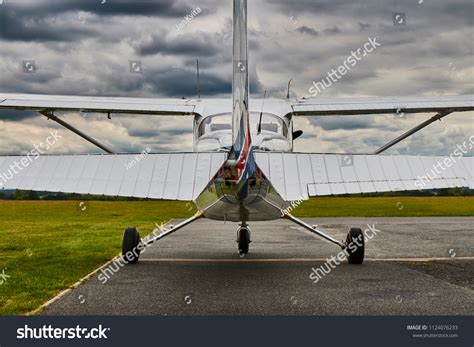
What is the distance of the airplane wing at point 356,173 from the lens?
8945mm

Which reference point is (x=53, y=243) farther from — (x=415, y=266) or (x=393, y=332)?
(x=393, y=332)

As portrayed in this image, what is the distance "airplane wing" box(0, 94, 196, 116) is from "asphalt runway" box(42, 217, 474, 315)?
143 inches

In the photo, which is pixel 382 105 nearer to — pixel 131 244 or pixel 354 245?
pixel 354 245

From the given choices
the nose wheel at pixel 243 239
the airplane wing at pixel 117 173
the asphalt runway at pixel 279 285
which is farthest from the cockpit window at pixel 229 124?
the asphalt runway at pixel 279 285

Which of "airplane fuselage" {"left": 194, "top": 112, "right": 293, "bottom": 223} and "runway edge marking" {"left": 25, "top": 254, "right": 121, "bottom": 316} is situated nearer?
"runway edge marking" {"left": 25, "top": 254, "right": 121, "bottom": 316}

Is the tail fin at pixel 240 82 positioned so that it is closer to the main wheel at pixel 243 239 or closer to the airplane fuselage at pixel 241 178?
the airplane fuselage at pixel 241 178

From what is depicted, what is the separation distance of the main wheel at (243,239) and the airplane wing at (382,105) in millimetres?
3959

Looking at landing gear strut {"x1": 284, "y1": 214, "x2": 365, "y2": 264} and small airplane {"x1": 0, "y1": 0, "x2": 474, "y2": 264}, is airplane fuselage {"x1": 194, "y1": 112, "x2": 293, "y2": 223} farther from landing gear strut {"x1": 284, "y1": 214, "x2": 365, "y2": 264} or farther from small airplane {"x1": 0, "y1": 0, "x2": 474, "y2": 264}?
landing gear strut {"x1": 284, "y1": 214, "x2": 365, "y2": 264}

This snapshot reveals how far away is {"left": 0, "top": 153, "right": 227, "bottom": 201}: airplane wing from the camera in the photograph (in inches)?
349

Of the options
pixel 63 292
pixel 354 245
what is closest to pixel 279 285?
pixel 354 245

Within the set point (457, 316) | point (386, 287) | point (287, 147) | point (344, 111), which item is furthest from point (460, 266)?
point (344, 111)

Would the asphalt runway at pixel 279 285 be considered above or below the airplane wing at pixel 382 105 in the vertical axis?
below

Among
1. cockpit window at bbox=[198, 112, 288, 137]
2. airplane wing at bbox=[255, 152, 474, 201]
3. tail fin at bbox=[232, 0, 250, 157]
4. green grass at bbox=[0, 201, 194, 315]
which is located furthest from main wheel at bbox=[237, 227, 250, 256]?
tail fin at bbox=[232, 0, 250, 157]

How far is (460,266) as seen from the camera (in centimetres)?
1166
